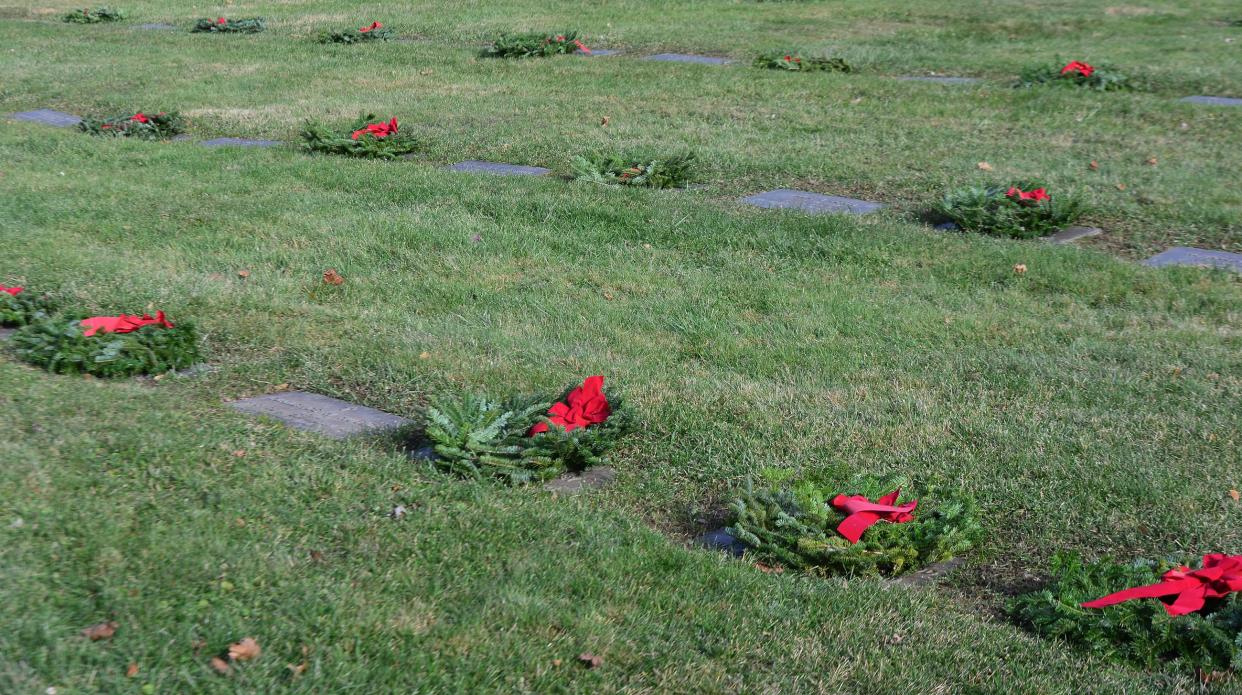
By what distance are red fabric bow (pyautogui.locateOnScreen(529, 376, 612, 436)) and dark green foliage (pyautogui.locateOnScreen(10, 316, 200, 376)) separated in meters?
1.83

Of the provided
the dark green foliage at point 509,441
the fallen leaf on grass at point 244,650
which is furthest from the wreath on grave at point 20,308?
the fallen leaf on grass at point 244,650

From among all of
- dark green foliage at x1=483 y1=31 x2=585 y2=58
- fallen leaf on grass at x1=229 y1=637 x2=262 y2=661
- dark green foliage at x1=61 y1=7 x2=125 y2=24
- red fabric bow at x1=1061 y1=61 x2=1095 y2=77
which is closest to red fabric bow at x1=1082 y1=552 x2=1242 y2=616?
fallen leaf on grass at x1=229 y1=637 x2=262 y2=661

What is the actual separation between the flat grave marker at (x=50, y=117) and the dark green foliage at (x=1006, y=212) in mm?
8128

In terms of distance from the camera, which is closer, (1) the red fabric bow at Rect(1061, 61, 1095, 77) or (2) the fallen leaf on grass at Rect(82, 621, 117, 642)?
(2) the fallen leaf on grass at Rect(82, 621, 117, 642)

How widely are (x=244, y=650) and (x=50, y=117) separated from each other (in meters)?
9.90

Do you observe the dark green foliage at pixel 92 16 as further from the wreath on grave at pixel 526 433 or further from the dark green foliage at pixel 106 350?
the wreath on grave at pixel 526 433

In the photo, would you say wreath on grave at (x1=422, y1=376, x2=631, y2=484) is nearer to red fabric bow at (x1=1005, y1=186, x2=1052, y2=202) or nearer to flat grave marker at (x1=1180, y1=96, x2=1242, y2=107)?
red fabric bow at (x1=1005, y1=186, x2=1052, y2=202)

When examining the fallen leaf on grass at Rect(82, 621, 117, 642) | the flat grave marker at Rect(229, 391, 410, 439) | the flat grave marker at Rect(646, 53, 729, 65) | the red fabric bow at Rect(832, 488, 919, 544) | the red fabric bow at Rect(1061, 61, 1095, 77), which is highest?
the red fabric bow at Rect(1061, 61, 1095, 77)

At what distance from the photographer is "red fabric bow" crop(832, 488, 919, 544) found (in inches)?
135

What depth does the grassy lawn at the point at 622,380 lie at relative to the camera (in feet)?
9.58

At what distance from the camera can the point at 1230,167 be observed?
780 centimetres

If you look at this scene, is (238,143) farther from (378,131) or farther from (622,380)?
(622,380)

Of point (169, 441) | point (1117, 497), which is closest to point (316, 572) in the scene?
point (169, 441)

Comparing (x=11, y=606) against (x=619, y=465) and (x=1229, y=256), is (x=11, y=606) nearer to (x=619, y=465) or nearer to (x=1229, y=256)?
(x=619, y=465)
